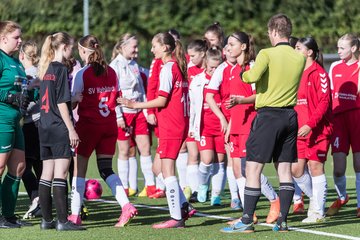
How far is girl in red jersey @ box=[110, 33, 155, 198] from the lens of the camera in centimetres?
1469

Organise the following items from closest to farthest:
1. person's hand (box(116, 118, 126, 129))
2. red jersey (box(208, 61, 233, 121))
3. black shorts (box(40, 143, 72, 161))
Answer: black shorts (box(40, 143, 72, 161)), red jersey (box(208, 61, 233, 121)), person's hand (box(116, 118, 126, 129))

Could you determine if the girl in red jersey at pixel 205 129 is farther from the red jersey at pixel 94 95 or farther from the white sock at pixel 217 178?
the red jersey at pixel 94 95

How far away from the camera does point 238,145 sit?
11719 mm

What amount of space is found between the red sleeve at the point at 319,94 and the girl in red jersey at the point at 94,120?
2.22 m

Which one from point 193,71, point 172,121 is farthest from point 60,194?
point 193,71

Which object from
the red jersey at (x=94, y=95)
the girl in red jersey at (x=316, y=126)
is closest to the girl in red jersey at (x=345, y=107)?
the girl in red jersey at (x=316, y=126)

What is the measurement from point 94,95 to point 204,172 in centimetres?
313

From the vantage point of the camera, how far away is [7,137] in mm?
10938

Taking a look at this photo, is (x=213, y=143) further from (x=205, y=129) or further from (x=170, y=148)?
(x=170, y=148)

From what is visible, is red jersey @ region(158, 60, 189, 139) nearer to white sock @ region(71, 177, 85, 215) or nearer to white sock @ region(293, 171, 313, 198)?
white sock @ region(71, 177, 85, 215)

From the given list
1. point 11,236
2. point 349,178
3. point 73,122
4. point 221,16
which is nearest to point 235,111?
point 73,122

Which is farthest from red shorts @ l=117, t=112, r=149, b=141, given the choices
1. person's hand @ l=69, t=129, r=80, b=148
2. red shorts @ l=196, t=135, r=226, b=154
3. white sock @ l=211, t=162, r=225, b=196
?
person's hand @ l=69, t=129, r=80, b=148

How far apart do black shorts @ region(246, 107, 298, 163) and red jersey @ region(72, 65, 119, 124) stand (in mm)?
1689

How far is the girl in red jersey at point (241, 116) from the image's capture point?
11.2 meters
